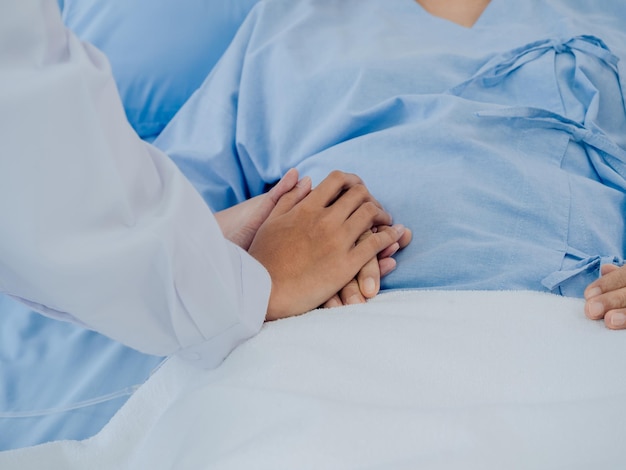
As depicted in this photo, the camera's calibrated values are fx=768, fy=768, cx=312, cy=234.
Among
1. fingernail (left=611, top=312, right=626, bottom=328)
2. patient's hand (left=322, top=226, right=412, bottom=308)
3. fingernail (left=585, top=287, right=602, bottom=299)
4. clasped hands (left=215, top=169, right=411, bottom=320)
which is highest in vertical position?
fingernail (left=611, top=312, right=626, bottom=328)

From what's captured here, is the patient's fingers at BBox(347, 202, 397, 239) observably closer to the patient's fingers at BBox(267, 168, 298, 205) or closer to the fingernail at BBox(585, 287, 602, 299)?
the patient's fingers at BBox(267, 168, 298, 205)

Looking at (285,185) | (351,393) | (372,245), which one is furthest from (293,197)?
(351,393)

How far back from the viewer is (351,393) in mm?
713

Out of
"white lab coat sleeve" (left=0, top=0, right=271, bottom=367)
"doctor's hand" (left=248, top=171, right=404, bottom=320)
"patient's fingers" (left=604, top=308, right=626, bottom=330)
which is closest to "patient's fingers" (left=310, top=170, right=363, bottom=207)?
"doctor's hand" (left=248, top=171, right=404, bottom=320)

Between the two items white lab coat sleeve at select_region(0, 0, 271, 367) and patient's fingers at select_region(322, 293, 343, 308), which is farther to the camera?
patient's fingers at select_region(322, 293, 343, 308)

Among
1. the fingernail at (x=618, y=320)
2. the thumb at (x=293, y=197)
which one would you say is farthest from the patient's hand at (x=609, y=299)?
the thumb at (x=293, y=197)

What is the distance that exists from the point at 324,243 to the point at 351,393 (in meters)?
0.24

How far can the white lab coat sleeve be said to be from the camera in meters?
0.59

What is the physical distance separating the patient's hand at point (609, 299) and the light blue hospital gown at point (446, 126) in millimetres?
61

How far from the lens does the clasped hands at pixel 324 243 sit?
0.87 m

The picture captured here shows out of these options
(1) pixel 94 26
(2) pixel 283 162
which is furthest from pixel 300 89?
(1) pixel 94 26

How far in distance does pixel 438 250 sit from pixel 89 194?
468 millimetres

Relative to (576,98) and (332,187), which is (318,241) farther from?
(576,98)

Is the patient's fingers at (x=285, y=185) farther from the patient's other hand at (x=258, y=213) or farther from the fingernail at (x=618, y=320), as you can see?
the fingernail at (x=618, y=320)
